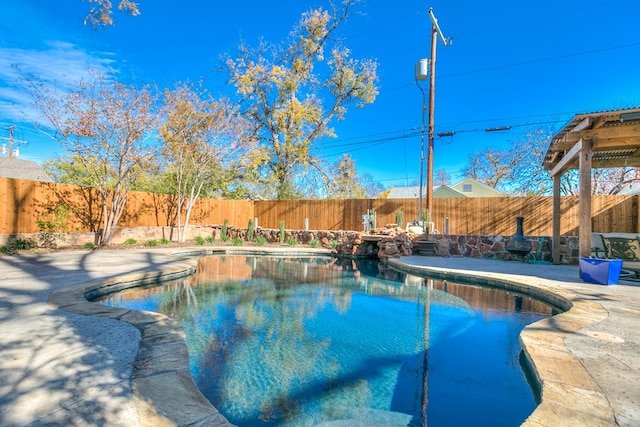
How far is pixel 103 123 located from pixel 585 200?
1175 cm

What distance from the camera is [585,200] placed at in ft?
19.1

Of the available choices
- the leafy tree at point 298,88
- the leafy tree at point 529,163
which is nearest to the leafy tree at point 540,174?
the leafy tree at point 529,163

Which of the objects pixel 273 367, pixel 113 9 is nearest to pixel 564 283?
pixel 273 367

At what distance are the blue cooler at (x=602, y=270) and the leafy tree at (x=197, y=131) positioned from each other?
38.2ft

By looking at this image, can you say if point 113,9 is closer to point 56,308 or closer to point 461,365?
point 56,308

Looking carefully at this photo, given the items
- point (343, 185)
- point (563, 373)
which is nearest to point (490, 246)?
point (563, 373)

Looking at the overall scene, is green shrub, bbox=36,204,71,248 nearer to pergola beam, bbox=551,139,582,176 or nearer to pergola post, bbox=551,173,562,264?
pergola beam, bbox=551,139,582,176

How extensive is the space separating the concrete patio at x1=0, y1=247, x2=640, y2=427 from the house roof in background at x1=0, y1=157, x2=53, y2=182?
2141cm

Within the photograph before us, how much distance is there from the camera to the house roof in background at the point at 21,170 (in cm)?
1984

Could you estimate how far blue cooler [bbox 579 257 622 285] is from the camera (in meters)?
5.32

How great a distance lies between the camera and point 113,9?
121 inches

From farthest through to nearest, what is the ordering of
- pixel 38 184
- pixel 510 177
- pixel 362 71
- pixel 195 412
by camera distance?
pixel 510 177, pixel 362 71, pixel 38 184, pixel 195 412

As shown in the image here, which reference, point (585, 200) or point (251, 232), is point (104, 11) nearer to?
point (585, 200)

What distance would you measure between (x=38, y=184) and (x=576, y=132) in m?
13.1
